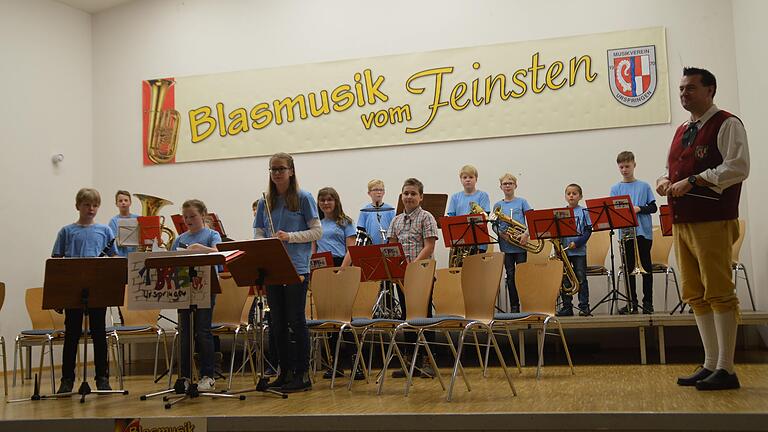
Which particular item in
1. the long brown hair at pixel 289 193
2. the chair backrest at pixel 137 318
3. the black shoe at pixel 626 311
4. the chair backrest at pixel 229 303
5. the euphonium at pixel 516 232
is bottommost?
the black shoe at pixel 626 311

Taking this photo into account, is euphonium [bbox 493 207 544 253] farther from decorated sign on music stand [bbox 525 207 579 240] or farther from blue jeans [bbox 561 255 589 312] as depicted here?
decorated sign on music stand [bbox 525 207 579 240]

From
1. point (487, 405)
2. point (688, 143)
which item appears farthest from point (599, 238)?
point (487, 405)

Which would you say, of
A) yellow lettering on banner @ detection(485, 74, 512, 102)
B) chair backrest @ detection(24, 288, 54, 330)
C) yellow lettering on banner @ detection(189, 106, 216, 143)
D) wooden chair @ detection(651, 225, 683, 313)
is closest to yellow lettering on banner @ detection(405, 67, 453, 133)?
yellow lettering on banner @ detection(485, 74, 512, 102)

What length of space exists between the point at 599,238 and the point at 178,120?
227 inches

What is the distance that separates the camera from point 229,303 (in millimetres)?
6855

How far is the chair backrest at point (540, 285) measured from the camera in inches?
243

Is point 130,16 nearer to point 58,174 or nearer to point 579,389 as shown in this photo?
point 58,174

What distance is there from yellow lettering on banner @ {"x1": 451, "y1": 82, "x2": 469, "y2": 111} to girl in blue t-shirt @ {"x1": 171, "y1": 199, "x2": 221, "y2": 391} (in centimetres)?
449

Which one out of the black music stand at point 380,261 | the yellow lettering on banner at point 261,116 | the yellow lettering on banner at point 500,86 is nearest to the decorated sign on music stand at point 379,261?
the black music stand at point 380,261

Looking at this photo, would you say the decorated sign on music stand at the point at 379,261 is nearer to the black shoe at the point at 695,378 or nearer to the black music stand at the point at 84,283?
the black music stand at the point at 84,283

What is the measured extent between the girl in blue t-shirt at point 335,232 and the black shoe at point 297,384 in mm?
2119

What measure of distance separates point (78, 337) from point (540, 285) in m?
3.66

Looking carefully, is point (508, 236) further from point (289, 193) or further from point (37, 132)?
point (37, 132)

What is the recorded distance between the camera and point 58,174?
10023mm
